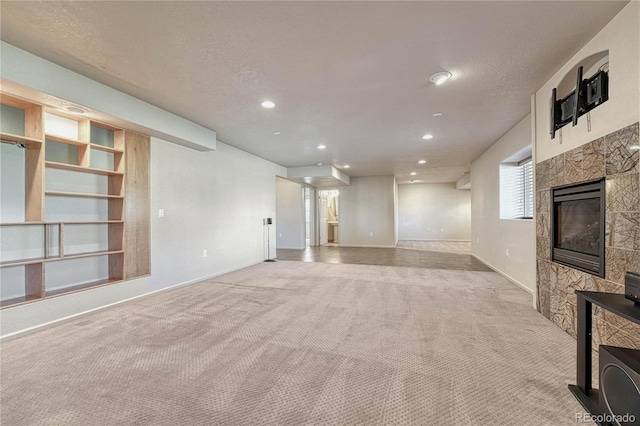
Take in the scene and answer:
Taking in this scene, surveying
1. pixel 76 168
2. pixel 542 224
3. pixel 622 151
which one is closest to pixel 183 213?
pixel 76 168

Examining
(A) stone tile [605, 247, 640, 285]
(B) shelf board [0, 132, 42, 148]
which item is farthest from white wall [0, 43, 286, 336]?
(A) stone tile [605, 247, 640, 285]

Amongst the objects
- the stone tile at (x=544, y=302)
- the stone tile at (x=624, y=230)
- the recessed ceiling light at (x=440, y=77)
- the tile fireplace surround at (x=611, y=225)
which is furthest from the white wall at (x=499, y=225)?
the recessed ceiling light at (x=440, y=77)

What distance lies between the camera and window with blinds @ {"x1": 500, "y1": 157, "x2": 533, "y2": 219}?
463 cm

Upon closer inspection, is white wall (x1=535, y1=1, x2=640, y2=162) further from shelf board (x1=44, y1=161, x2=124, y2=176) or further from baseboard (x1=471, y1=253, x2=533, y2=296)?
shelf board (x1=44, y1=161, x2=124, y2=176)

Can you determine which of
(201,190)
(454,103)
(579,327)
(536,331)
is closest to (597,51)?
(454,103)

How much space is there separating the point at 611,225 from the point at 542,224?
111 centimetres

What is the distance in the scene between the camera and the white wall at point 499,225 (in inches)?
153

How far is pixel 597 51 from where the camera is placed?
2104 millimetres

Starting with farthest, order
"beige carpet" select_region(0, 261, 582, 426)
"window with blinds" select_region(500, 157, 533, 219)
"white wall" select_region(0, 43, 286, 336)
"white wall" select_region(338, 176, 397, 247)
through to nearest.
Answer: "white wall" select_region(338, 176, 397, 247), "window with blinds" select_region(500, 157, 533, 219), "white wall" select_region(0, 43, 286, 336), "beige carpet" select_region(0, 261, 582, 426)

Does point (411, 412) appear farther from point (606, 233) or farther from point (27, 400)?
point (27, 400)

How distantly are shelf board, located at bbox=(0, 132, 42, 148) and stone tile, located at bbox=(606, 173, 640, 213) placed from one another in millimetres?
4968

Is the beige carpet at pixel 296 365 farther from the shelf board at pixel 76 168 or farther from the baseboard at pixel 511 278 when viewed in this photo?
the shelf board at pixel 76 168

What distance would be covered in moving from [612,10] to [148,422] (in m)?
3.93

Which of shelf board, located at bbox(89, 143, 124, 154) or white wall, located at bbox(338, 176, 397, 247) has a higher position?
shelf board, located at bbox(89, 143, 124, 154)
